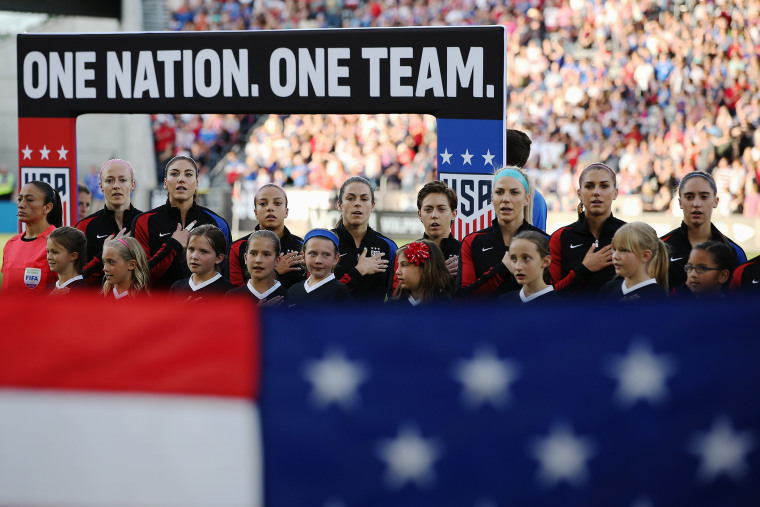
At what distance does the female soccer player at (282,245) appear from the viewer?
6039 mm

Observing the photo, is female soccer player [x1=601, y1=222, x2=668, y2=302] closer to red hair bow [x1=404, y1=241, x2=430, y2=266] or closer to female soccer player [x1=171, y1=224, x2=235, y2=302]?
red hair bow [x1=404, y1=241, x2=430, y2=266]

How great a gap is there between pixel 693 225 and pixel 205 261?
2.73 meters

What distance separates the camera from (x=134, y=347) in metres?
2.59

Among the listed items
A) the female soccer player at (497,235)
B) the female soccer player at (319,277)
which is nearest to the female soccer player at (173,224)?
the female soccer player at (319,277)

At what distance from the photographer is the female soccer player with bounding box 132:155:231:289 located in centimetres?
625

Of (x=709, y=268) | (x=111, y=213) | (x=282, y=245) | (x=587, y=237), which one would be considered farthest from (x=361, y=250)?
(x=709, y=268)

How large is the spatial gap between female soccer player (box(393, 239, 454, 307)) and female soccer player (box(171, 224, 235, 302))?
1.03 metres

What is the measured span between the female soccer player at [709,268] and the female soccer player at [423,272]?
1263mm

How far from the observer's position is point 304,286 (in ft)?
17.8

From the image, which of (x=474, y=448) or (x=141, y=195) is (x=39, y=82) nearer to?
(x=474, y=448)

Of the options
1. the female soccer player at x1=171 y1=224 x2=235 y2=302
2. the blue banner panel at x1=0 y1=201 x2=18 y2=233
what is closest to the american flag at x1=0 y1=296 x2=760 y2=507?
the female soccer player at x1=171 y1=224 x2=235 y2=302

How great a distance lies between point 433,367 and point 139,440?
0.80 m

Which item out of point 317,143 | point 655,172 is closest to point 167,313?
point 655,172

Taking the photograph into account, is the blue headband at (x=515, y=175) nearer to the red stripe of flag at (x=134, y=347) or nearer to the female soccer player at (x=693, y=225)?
the female soccer player at (x=693, y=225)
